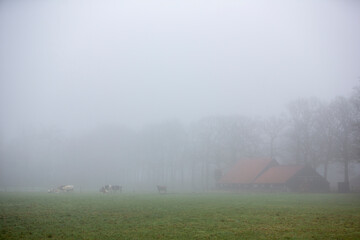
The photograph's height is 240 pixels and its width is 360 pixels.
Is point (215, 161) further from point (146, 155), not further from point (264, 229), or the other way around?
point (264, 229)

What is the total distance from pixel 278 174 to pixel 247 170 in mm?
8660

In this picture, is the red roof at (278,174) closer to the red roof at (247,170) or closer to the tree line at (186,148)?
the red roof at (247,170)

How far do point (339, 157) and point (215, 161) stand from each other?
3319 centimetres

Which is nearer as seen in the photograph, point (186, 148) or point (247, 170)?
point (247, 170)

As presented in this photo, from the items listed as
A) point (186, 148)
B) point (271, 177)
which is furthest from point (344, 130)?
point (186, 148)

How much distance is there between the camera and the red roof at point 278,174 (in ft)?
217

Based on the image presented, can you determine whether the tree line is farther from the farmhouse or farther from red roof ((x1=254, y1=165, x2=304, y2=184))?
red roof ((x1=254, y1=165, x2=304, y2=184))

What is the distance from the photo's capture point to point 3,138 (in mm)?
118875

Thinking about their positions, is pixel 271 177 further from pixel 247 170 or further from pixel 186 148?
pixel 186 148

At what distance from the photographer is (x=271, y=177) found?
6956 centimetres

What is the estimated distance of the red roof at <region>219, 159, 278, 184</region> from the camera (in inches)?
2901

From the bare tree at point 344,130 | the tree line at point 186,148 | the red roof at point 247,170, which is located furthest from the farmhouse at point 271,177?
the bare tree at point 344,130

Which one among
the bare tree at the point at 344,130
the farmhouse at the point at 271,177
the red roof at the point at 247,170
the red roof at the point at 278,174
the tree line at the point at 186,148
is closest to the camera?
the bare tree at the point at 344,130

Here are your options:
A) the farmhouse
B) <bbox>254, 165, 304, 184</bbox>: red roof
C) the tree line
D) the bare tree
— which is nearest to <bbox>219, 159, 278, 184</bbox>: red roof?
the farmhouse
